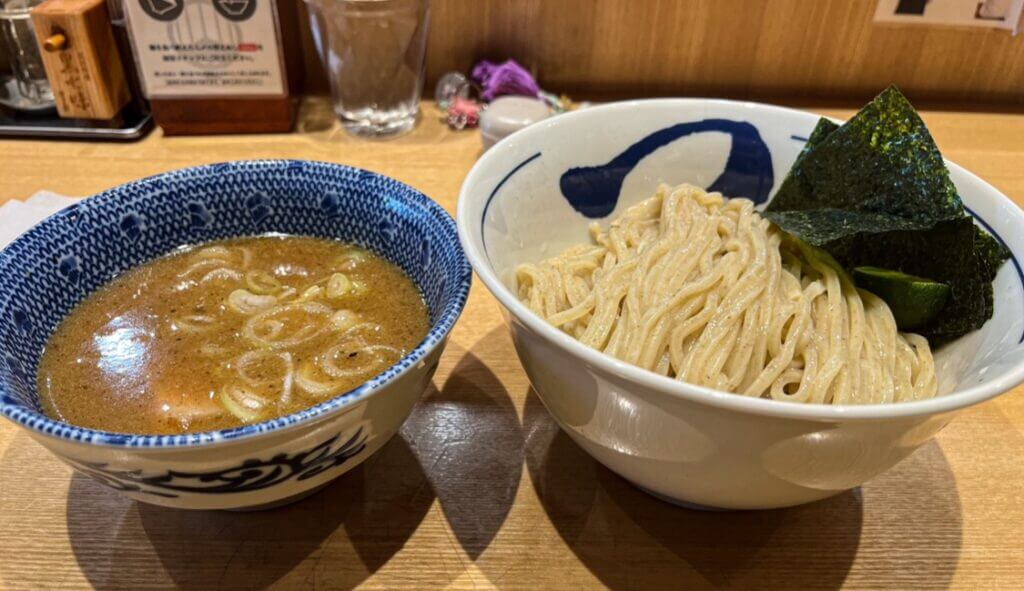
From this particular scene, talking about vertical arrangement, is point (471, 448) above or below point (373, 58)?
below

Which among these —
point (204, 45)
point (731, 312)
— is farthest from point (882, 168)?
point (204, 45)

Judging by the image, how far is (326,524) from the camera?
0.95m

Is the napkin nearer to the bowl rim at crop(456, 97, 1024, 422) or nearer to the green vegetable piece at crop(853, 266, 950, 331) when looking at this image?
the bowl rim at crop(456, 97, 1024, 422)

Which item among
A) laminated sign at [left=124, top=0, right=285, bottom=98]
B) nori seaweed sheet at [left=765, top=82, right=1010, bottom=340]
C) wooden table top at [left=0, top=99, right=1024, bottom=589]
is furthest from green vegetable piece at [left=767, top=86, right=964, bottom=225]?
laminated sign at [left=124, top=0, right=285, bottom=98]

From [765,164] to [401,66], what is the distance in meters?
1.08

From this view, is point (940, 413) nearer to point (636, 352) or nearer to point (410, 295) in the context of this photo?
point (636, 352)

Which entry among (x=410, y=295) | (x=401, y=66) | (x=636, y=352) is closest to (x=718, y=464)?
(x=636, y=352)

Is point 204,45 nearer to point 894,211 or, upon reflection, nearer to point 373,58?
point 373,58

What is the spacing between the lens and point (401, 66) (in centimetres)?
194

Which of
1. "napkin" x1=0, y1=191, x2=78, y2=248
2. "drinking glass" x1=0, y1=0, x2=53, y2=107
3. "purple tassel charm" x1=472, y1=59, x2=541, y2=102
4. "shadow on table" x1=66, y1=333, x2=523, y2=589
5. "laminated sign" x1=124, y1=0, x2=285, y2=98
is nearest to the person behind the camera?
"shadow on table" x1=66, y1=333, x2=523, y2=589

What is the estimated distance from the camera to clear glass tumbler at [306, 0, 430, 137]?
183 cm

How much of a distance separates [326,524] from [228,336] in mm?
309

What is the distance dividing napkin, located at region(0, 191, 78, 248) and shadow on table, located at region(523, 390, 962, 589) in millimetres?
1183

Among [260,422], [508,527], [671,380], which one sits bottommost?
[508,527]
